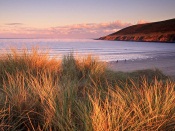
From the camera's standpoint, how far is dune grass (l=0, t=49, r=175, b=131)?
92.0 inches

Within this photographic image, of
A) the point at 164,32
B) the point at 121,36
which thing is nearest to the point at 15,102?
the point at 164,32

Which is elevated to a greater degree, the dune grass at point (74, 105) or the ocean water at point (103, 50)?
the dune grass at point (74, 105)

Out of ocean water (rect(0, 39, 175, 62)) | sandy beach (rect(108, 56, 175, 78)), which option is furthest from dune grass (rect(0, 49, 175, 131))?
sandy beach (rect(108, 56, 175, 78))

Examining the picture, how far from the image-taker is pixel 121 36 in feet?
313

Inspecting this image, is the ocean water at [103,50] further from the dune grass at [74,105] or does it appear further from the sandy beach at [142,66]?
the dune grass at [74,105]

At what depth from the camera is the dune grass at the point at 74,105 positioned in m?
2.34

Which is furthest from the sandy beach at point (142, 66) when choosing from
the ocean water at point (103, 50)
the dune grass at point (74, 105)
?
the dune grass at point (74, 105)

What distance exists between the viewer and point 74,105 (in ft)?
9.87

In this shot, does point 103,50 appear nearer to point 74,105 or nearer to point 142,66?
point 142,66

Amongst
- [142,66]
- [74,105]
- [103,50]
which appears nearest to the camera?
[74,105]

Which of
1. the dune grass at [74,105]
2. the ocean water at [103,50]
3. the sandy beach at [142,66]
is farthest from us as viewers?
the ocean water at [103,50]

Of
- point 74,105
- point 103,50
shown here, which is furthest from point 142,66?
point 103,50

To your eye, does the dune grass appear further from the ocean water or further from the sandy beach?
the sandy beach

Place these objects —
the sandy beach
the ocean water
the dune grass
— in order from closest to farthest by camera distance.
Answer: the dune grass, the sandy beach, the ocean water
